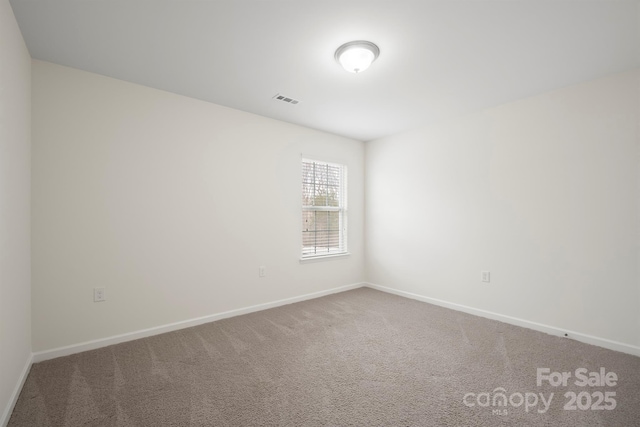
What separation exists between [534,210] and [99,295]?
4.37 m

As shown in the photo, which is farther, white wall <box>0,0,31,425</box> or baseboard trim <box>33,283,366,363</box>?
baseboard trim <box>33,283,366,363</box>

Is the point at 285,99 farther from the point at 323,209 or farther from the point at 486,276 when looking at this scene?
the point at 486,276

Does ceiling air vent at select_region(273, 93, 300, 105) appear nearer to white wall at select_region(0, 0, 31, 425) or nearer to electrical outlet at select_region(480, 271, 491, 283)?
white wall at select_region(0, 0, 31, 425)

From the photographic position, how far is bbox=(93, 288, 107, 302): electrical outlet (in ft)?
8.56

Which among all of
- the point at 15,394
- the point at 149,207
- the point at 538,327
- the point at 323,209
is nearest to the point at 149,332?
the point at 15,394

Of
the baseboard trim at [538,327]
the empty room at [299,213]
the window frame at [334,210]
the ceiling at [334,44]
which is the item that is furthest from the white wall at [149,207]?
the baseboard trim at [538,327]

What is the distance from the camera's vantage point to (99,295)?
263 centimetres

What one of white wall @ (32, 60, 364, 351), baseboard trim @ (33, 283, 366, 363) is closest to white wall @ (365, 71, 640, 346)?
white wall @ (32, 60, 364, 351)

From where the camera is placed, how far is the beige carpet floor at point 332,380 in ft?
5.64

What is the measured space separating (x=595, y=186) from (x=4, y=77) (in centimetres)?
457

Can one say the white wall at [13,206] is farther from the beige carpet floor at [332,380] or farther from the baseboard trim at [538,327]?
the baseboard trim at [538,327]

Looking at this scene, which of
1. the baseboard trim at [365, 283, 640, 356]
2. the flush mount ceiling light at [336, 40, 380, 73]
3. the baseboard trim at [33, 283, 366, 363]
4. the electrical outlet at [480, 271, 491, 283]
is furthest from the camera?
the electrical outlet at [480, 271, 491, 283]

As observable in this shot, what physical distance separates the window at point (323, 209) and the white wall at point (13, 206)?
A: 2.83 metres

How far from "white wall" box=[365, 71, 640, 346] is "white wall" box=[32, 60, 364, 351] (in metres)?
1.78
